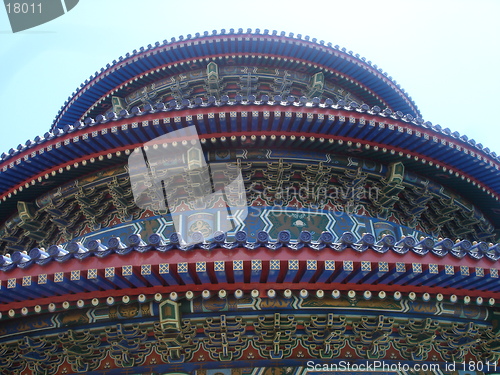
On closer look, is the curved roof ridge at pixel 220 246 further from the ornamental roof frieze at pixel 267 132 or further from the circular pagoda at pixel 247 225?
the ornamental roof frieze at pixel 267 132

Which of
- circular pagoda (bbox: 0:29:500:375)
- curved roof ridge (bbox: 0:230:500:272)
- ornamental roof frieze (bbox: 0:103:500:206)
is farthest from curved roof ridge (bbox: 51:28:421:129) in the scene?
curved roof ridge (bbox: 0:230:500:272)

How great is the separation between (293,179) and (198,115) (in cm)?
254

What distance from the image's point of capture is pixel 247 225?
8.84 meters

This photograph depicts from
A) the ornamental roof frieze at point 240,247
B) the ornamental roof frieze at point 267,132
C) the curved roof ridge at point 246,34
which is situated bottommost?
the ornamental roof frieze at point 240,247

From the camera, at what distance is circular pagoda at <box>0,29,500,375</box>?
548 cm

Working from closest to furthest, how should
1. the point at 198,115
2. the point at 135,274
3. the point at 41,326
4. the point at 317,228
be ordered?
the point at 135,274, the point at 41,326, the point at 198,115, the point at 317,228

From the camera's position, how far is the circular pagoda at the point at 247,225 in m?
5.48

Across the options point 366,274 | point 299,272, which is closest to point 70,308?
point 299,272

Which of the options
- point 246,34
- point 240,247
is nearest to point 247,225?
point 240,247

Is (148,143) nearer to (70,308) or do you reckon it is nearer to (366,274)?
(70,308)

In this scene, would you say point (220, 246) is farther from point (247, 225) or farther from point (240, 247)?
point (247, 225)

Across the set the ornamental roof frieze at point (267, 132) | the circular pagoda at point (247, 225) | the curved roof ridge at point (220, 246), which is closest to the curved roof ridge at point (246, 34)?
the circular pagoda at point (247, 225)

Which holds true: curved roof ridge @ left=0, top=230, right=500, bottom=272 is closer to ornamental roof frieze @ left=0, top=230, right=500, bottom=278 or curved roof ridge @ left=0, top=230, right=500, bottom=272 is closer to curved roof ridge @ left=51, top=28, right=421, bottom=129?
ornamental roof frieze @ left=0, top=230, right=500, bottom=278

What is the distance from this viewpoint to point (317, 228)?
9.07 m
